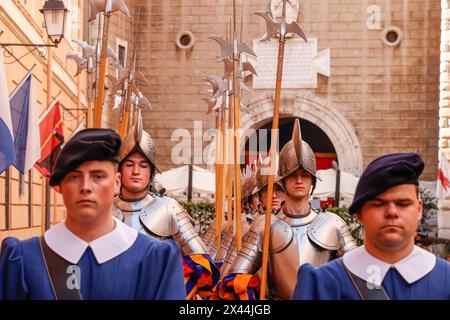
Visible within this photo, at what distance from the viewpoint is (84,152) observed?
5121mm

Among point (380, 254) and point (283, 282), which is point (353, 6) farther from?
point (380, 254)

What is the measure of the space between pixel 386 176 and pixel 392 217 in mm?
175

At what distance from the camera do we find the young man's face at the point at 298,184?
9.13m

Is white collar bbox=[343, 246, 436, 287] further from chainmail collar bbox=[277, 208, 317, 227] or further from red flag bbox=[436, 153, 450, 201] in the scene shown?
red flag bbox=[436, 153, 450, 201]

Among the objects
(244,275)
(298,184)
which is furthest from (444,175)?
(244,275)

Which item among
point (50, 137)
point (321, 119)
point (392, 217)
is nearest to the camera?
point (392, 217)

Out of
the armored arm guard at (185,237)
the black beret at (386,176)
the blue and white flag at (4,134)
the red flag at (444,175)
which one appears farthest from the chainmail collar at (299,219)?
the red flag at (444,175)

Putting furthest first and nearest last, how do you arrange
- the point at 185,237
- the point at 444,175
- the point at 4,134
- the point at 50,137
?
the point at 444,175 → the point at 50,137 → the point at 4,134 → the point at 185,237

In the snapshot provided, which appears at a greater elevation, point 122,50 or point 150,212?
point 122,50

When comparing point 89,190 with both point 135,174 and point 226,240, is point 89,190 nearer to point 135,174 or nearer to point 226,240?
point 135,174

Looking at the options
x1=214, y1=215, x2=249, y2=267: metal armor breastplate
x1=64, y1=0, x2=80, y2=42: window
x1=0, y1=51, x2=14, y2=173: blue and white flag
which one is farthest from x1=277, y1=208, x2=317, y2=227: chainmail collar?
x1=64, y1=0, x2=80, y2=42: window

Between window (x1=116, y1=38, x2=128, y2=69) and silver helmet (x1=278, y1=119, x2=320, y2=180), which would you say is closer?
silver helmet (x1=278, y1=119, x2=320, y2=180)

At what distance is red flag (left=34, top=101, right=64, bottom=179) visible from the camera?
17.3m

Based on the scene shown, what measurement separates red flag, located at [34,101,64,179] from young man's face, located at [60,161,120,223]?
12.1 metres
